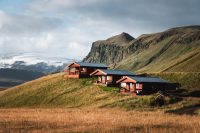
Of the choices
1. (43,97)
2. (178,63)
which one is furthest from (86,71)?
(178,63)

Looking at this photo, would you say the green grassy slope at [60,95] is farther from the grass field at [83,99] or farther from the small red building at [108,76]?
the small red building at [108,76]

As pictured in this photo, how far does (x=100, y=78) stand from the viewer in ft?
328

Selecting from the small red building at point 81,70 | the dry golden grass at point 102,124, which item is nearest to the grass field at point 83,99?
the small red building at point 81,70

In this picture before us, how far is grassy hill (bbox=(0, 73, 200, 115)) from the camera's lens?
2749 inches

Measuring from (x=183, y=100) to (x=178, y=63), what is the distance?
84663mm

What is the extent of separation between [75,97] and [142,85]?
16.1m

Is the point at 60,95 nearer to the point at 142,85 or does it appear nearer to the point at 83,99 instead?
the point at 83,99

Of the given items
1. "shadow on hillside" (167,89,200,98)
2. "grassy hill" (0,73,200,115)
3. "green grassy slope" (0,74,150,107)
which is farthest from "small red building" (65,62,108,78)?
"shadow on hillside" (167,89,200,98)

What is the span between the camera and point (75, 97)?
85500 millimetres

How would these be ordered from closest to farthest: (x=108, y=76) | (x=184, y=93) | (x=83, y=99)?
(x=184, y=93), (x=83, y=99), (x=108, y=76)

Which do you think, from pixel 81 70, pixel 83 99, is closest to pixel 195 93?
pixel 83 99

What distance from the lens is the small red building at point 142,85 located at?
276 ft

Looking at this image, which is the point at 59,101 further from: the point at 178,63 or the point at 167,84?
the point at 178,63

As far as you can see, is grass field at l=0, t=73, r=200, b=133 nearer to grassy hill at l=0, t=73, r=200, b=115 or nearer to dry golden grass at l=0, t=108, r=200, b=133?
grassy hill at l=0, t=73, r=200, b=115
